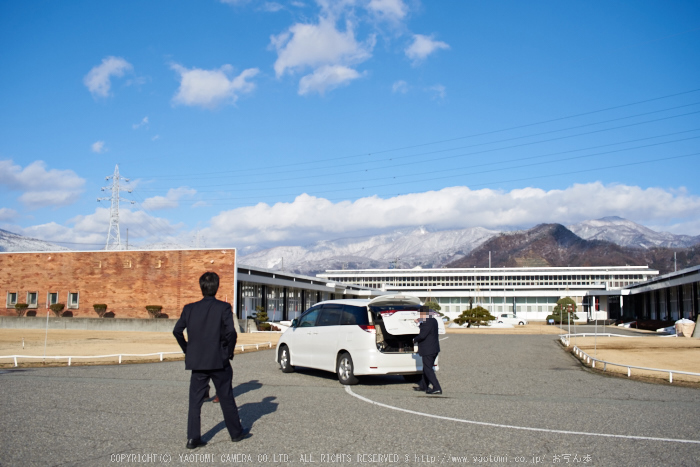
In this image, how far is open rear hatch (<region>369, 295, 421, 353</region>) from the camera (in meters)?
12.4

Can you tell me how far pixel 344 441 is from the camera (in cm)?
692

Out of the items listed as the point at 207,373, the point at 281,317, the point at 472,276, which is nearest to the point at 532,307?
the point at 472,276

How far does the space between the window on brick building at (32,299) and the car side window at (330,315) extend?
146 feet

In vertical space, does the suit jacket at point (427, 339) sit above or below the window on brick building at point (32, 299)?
above

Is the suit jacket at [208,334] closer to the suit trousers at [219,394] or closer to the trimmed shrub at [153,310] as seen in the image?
the suit trousers at [219,394]

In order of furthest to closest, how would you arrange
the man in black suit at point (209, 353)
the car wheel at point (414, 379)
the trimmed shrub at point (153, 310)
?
the trimmed shrub at point (153, 310)
the car wheel at point (414, 379)
the man in black suit at point (209, 353)

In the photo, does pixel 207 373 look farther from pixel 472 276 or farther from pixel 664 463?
pixel 472 276

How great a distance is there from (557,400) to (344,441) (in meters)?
5.36

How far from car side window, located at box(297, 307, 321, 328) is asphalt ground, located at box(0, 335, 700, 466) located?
4.20 ft

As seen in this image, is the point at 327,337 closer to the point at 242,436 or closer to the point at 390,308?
the point at 390,308

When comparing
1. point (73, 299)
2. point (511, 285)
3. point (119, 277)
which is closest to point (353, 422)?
point (119, 277)

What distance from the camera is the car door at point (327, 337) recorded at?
1316cm

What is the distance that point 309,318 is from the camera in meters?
14.6

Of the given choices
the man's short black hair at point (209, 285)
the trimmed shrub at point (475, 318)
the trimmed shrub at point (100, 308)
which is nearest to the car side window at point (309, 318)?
the man's short black hair at point (209, 285)
